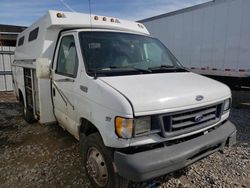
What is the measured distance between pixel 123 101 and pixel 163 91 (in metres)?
0.54

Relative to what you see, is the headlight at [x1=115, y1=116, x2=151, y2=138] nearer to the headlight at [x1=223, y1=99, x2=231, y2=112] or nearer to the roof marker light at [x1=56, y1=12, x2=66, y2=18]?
the headlight at [x1=223, y1=99, x2=231, y2=112]

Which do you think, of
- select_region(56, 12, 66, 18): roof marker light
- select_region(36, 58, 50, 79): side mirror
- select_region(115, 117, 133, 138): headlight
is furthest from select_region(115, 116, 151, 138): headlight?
select_region(56, 12, 66, 18): roof marker light

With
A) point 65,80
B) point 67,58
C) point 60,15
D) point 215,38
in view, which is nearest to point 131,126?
point 65,80

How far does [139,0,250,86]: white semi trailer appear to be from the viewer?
778 cm

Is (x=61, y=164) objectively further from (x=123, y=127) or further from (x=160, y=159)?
(x=160, y=159)

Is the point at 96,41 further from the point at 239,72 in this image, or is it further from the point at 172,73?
the point at 239,72

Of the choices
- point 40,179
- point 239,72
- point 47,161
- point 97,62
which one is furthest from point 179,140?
point 239,72

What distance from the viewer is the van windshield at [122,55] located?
3.11 m

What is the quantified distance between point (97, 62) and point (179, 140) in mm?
1539

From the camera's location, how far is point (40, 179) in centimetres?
333

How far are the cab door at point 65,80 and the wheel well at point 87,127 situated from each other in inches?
9.8

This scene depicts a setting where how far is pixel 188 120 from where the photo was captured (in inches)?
104

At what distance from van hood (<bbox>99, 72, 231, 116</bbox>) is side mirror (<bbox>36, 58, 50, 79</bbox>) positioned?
1.71 metres

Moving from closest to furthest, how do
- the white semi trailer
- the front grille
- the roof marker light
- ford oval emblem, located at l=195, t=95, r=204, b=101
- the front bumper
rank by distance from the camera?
the front bumper → the front grille → ford oval emblem, located at l=195, t=95, r=204, b=101 → the roof marker light → the white semi trailer
